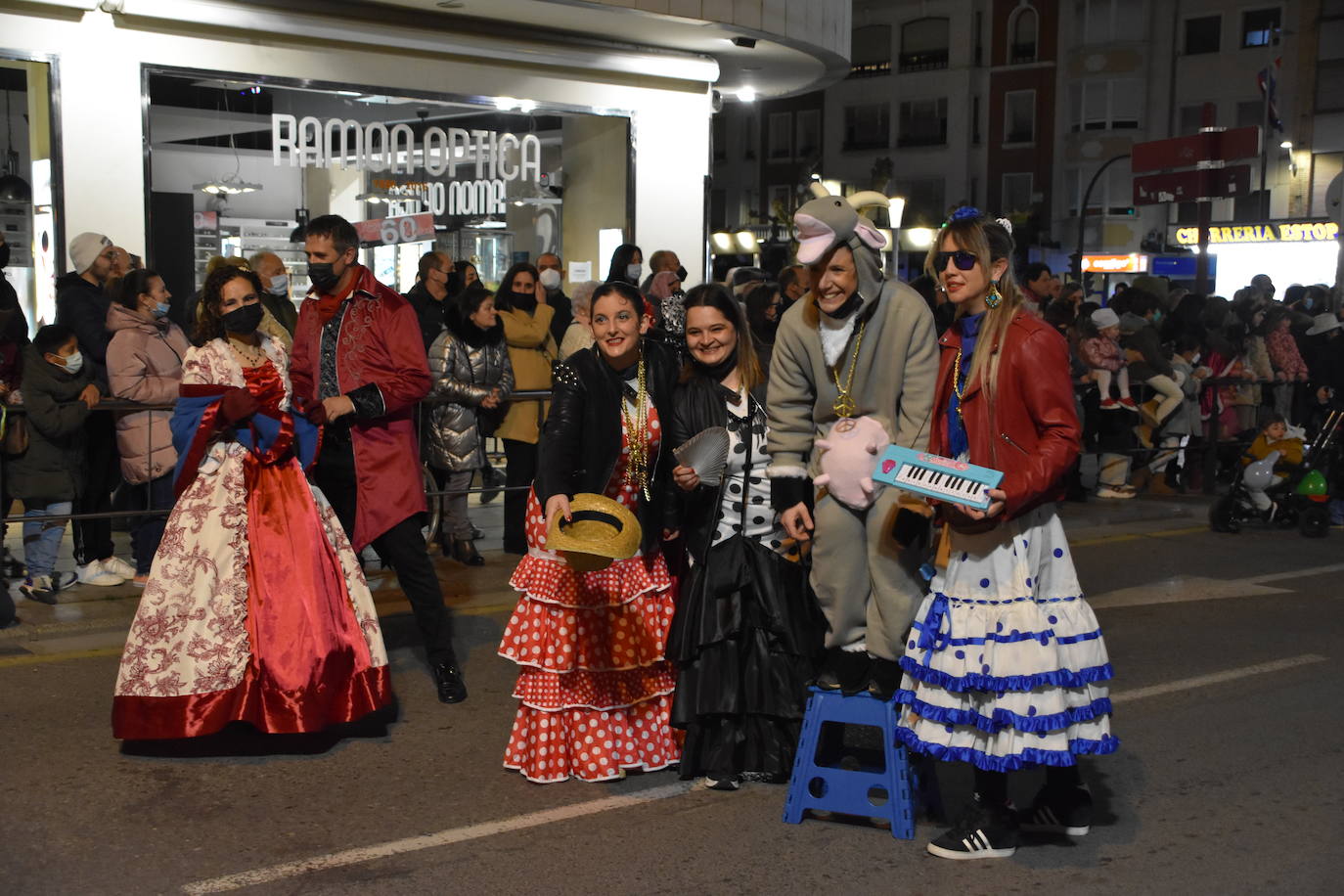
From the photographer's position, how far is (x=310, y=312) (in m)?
6.67

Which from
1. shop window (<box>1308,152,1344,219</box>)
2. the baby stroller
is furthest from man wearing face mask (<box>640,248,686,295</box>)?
shop window (<box>1308,152,1344,219</box>)

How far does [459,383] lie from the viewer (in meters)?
9.93

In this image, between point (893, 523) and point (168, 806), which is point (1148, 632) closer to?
point (893, 523)

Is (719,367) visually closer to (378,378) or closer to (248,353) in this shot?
(378,378)

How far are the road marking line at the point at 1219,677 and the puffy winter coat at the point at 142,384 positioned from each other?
5739mm

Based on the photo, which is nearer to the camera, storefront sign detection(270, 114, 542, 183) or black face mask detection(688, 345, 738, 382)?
black face mask detection(688, 345, 738, 382)

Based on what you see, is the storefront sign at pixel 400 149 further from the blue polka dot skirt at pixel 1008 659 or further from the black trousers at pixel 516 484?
the blue polka dot skirt at pixel 1008 659

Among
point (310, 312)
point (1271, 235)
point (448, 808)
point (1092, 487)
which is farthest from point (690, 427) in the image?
point (1271, 235)

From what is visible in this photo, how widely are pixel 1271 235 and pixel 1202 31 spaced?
16119 mm

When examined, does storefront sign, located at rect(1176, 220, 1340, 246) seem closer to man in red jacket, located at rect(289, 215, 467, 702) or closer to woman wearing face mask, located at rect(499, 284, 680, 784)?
man in red jacket, located at rect(289, 215, 467, 702)

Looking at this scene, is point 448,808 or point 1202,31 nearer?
point 448,808

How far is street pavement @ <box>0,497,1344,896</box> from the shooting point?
15.1ft

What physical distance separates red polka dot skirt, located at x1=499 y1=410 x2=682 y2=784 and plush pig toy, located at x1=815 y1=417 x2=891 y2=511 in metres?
0.93

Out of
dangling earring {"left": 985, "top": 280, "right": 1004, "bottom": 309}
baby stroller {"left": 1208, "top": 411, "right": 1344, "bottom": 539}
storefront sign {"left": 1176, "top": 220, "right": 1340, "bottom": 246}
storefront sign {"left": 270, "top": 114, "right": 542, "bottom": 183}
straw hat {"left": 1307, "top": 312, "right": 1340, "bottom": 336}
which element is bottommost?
baby stroller {"left": 1208, "top": 411, "right": 1344, "bottom": 539}
